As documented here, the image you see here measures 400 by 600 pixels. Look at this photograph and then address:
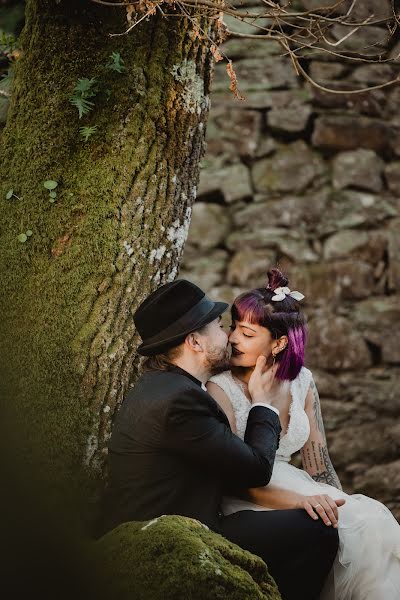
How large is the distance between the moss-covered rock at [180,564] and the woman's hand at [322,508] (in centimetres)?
67

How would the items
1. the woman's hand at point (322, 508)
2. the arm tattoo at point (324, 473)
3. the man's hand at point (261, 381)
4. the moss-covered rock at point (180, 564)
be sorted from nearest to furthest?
the moss-covered rock at point (180, 564)
the woman's hand at point (322, 508)
the man's hand at point (261, 381)
the arm tattoo at point (324, 473)

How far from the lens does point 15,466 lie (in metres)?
0.68

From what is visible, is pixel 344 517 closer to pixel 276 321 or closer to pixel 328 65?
pixel 276 321

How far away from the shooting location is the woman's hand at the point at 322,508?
2607 millimetres

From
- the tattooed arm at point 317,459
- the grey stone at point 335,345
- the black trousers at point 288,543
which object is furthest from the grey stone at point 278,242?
the black trousers at point 288,543

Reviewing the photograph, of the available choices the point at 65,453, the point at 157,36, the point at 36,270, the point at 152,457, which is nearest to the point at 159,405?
the point at 152,457

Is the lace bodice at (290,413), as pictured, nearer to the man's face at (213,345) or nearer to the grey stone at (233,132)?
the man's face at (213,345)

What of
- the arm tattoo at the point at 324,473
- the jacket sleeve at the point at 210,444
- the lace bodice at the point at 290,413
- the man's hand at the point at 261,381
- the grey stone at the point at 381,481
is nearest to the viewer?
the jacket sleeve at the point at 210,444

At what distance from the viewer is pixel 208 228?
5.25 m

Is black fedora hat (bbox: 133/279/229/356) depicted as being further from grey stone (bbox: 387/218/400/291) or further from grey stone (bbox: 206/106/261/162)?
grey stone (bbox: 387/218/400/291)

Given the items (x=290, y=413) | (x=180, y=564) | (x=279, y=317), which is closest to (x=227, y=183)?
(x=279, y=317)

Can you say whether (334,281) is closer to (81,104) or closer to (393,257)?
(393,257)

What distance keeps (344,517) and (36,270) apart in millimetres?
1544

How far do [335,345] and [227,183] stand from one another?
146cm
